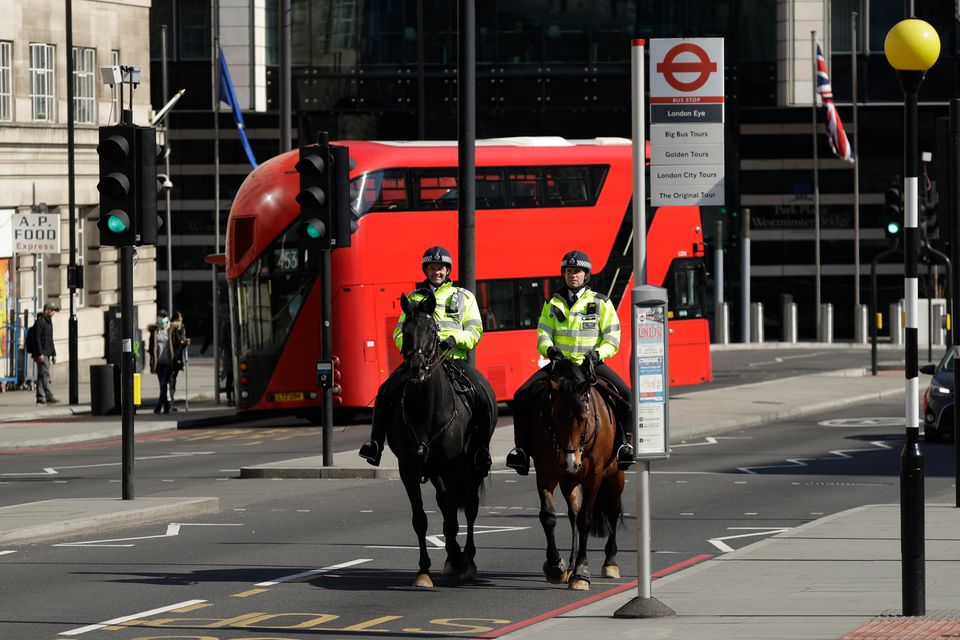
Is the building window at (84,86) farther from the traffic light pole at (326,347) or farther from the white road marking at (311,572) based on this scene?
the white road marking at (311,572)

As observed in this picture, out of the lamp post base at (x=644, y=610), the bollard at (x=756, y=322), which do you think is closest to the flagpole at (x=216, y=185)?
the bollard at (x=756, y=322)

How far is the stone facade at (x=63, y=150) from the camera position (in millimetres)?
42875

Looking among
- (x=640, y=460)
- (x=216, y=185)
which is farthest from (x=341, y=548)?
(x=216, y=185)

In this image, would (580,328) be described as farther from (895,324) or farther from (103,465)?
(895,324)

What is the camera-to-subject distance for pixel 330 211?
21766 millimetres

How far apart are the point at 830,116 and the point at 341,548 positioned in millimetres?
41911

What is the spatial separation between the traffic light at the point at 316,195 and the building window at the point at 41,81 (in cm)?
2374

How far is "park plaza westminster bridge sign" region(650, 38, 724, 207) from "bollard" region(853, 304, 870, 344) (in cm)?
4912

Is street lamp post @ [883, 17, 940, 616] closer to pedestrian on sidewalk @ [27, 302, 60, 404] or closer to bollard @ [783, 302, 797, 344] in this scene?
pedestrian on sidewalk @ [27, 302, 60, 404]

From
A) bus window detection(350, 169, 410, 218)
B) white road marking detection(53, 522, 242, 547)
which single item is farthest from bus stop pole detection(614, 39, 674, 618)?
bus window detection(350, 169, 410, 218)

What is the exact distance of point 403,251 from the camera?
102ft

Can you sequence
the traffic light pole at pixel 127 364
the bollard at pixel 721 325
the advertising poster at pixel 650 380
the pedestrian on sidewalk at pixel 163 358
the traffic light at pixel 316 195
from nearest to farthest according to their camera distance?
the advertising poster at pixel 650 380
the traffic light pole at pixel 127 364
the traffic light at pixel 316 195
the pedestrian on sidewalk at pixel 163 358
the bollard at pixel 721 325

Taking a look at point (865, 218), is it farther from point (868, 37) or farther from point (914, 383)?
point (914, 383)

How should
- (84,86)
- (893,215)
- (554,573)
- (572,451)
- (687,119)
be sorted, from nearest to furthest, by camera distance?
(687,119)
(572,451)
(554,573)
(893,215)
(84,86)
